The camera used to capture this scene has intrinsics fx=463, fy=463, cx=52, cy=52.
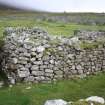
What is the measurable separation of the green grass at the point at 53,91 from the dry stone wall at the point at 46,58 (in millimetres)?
686

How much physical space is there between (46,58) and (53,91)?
252 centimetres

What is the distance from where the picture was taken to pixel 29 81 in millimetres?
28797

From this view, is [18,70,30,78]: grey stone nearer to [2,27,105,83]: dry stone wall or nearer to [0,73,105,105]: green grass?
[2,27,105,83]: dry stone wall

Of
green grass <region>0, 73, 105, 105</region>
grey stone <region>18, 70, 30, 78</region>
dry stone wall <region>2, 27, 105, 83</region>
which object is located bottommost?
green grass <region>0, 73, 105, 105</region>

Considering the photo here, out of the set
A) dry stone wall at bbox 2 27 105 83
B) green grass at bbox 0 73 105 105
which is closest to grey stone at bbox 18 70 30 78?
dry stone wall at bbox 2 27 105 83

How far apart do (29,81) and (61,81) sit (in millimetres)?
2042

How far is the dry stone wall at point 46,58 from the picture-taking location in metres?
28.7

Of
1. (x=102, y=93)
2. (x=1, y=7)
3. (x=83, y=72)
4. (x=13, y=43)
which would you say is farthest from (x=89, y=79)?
(x=1, y=7)

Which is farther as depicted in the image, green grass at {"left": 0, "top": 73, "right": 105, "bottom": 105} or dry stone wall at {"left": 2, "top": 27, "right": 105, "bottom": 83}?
dry stone wall at {"left": 2, "top": 27, "right": 105, "bottom": 83}

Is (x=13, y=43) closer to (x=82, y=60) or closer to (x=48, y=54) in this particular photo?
(x=48, y=54)

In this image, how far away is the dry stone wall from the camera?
2872cm

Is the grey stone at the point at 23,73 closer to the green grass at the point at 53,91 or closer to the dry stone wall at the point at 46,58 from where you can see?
the dry stone wall at the point at 46,58

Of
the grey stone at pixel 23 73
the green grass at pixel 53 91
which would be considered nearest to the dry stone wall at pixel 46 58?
the grey stone at pixel 23 73

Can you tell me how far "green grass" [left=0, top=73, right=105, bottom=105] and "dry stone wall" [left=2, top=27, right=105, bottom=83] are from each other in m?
0.69
